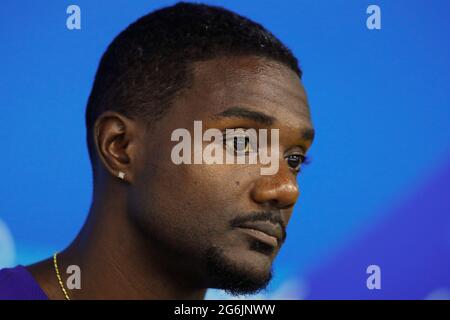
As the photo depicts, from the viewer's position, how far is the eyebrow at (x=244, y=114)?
6.29 ft

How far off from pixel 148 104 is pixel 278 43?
478 millimetres

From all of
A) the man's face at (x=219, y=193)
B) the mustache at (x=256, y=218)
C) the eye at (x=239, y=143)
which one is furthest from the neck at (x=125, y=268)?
the eye at (x=239, y=143)

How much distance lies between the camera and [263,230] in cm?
189

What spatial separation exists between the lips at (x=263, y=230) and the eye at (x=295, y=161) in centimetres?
22

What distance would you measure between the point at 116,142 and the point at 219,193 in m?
0.37

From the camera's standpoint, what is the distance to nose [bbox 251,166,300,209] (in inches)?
74.5

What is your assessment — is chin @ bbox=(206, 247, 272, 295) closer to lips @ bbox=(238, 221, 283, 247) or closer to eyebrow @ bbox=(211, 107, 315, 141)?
lips @ bbox=(238, 221, 283, 247)

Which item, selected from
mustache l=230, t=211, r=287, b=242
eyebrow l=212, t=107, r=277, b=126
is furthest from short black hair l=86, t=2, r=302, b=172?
mustache l=230, t=211, r=287, b=242

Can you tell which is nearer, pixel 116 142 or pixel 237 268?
pixel 237 268

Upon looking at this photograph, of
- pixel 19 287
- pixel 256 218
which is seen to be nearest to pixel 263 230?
pixel 256 218

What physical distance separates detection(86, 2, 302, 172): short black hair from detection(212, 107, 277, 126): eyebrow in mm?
153

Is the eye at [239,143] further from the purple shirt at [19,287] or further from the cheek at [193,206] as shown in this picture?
the purple shirt at [19,287]

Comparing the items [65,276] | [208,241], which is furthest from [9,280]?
[208,241]

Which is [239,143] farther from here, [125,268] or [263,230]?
[125,268]
